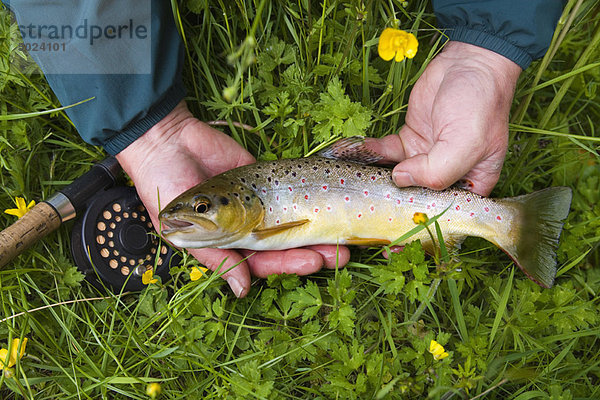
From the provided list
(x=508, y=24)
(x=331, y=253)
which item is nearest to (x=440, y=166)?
(x=331, y=253)

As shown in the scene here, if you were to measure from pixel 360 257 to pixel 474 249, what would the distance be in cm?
77

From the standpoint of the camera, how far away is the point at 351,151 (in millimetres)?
2883

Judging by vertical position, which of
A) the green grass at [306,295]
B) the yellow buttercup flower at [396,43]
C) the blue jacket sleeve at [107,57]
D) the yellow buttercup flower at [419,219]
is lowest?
the green grass at [306,295]

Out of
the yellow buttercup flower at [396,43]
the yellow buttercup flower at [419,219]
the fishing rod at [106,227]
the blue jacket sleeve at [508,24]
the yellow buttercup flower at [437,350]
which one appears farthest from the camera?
the fishing rod at [106,227]

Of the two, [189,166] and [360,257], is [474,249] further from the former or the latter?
[189,166]

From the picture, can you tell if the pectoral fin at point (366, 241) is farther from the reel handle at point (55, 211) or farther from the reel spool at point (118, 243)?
the reel handle at point (55, 211)

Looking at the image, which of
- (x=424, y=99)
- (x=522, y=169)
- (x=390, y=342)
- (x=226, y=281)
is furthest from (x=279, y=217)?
(x=522, y=169)

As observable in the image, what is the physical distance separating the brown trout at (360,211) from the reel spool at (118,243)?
2.15 feet

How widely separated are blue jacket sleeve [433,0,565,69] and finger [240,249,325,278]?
1.72 m

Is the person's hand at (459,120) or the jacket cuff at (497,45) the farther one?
the jacket cuff at (497,45)

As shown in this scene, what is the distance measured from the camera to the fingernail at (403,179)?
2.71 meters

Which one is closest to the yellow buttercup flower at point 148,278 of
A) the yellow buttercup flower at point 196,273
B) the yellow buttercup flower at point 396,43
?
the yellow buttercup flower at point 196,273

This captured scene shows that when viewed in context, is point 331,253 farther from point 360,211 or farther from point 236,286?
point 236,286

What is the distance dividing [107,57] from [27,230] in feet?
3.71
